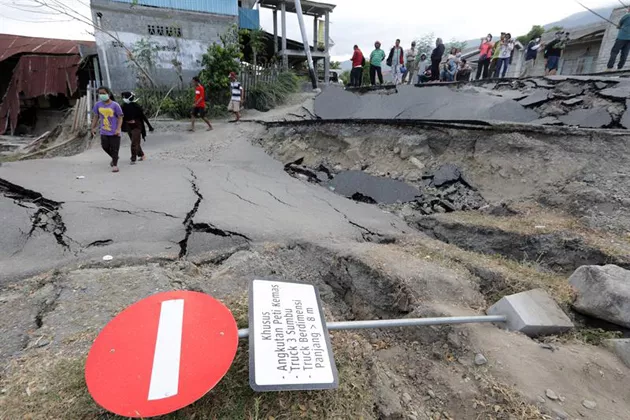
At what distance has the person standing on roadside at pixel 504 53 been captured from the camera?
9539 mm

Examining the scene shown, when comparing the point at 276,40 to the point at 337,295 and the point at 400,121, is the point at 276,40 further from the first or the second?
the point at 337,295

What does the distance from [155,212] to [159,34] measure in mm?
10347

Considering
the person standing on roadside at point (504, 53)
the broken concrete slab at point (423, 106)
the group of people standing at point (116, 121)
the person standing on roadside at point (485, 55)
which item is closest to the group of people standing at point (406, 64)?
the person standing on roadside at point (485, 55)

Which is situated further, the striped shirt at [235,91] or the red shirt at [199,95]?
the striped shirt at [235,91]

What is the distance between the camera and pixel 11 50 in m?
14.0

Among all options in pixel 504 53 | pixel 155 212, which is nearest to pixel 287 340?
pixel 155 212

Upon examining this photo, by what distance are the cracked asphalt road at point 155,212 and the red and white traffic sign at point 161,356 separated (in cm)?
175

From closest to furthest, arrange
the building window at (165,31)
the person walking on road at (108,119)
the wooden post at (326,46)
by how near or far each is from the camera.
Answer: the person walking on road at (108,119) < the building window at (165,31) < the wooden post at (326,46)

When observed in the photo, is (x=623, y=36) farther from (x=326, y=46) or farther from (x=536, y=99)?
(x=326, y=46)

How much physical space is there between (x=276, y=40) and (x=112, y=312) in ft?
49.7

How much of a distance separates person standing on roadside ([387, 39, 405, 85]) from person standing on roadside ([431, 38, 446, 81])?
1221 mm

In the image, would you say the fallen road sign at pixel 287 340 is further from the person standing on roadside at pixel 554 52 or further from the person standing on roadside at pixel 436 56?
the person standing on roadside at pixel 436 56

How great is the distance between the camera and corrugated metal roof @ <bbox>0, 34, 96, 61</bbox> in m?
13.9

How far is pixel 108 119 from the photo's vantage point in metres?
5.75
